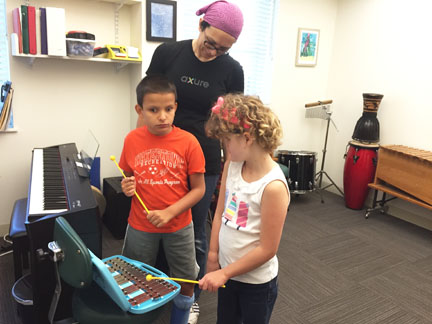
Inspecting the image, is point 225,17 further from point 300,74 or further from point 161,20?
point 300,74

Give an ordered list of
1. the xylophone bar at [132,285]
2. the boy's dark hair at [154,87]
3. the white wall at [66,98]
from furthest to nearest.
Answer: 1. the white wall at [66,98]
2. the boy's dark hair at [154,87]
3. the xylophone bar at [132,285]

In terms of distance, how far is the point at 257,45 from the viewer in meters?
3.90

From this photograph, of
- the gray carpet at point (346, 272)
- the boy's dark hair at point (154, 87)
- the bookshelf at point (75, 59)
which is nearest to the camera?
the boy's dark hair at point (154, 87)

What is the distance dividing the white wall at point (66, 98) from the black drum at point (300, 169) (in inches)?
71.2

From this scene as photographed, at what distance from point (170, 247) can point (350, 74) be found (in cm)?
352

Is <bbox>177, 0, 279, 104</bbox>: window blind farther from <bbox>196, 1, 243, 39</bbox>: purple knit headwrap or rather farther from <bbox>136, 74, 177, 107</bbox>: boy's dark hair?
<bbox>136, 74, 177, 107</bbox>: boy's dark hair

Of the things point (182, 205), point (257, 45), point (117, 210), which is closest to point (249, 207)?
point (182, 205)

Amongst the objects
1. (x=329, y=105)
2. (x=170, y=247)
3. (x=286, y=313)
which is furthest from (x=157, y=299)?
(x=329, y=105)

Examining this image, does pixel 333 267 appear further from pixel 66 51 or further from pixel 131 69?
pixel 66 51

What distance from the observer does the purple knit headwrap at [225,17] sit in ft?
4.64

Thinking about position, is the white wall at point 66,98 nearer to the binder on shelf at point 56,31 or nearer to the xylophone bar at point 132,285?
the binder on shelf at point 56,31

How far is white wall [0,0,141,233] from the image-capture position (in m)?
2.71

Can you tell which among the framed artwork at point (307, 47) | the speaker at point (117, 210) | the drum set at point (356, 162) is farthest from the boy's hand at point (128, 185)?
the framed artwork at point (307, 47)

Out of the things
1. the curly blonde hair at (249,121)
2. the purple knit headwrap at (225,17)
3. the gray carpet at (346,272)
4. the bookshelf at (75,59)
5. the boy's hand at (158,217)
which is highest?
the purple knit headwrap at (225,17)
